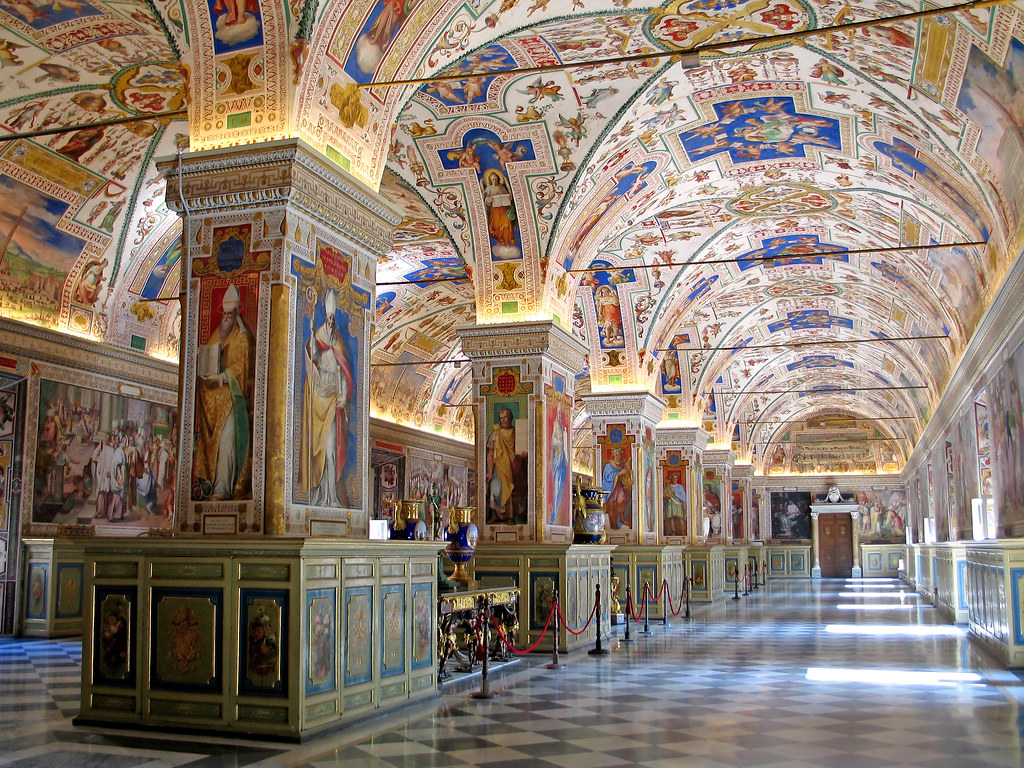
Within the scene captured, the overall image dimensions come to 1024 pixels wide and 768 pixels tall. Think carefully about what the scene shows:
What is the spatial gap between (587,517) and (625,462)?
5843mm

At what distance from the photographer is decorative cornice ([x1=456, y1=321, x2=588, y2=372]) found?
1673 centimetres

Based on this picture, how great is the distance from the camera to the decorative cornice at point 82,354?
57.5ft

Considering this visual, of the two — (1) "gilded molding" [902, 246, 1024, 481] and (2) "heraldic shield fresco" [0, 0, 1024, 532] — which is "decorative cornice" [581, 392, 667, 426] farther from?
(1) "gilded molding" [902, 246, 1024, 481]

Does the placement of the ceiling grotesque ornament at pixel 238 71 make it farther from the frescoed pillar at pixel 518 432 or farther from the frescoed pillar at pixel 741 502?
the frescoed pillar at pixel 741 502

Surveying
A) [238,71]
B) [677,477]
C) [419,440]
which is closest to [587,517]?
[238,71]

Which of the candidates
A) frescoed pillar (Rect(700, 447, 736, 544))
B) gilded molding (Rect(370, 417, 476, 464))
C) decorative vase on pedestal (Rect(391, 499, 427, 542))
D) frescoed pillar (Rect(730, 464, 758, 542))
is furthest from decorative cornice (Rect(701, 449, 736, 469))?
decorative vase on pedestal (Rect(391, 499, 427, 542))

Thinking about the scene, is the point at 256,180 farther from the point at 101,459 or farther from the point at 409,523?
the point at 101,459

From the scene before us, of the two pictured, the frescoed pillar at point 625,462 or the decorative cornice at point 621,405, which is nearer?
the frescoed pillar at point 625,462

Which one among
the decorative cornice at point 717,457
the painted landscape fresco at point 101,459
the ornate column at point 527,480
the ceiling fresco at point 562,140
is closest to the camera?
the ceiling fresco at point 562,140

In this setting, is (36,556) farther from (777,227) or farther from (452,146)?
(777,227)

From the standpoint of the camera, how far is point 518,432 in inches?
652

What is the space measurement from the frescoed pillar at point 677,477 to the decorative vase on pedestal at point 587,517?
11.9m

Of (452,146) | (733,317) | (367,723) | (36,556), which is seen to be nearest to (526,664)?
(367,723)

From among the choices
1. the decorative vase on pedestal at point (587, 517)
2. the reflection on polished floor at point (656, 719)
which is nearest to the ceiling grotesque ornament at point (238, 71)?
the reflection on polished floor at point (656, 719)
